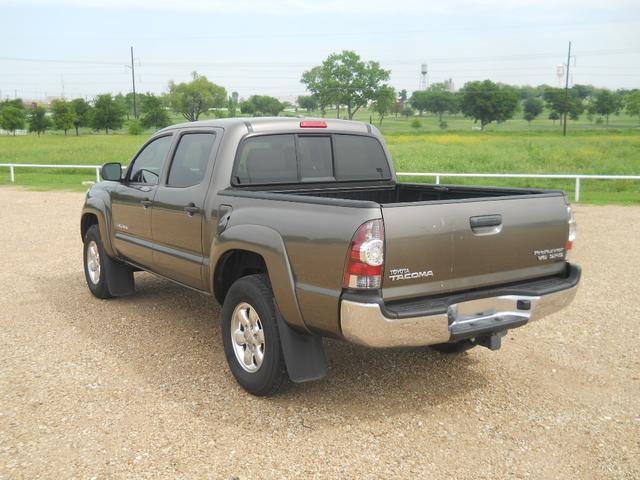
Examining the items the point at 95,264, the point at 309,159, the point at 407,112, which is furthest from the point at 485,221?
the point at 407,112

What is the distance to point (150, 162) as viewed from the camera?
6.39 metres

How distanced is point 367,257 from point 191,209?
201cm

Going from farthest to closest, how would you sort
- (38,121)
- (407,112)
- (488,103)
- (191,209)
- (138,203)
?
1. (407,112)
2. (488,103)
3. (38,121)
4. (138,203)
5. (191,209)

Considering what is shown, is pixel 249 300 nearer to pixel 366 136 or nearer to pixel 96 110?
pixel 366 136

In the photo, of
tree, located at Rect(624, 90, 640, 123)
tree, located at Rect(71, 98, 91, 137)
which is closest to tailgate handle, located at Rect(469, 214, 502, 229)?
tree, located at Rect(71, 98, 91, 137)

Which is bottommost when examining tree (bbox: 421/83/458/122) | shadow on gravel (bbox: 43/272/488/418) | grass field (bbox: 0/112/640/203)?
grass field (bbox: 0/112/640/203)

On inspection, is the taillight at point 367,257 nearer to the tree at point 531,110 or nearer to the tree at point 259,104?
the tree at point 259,104

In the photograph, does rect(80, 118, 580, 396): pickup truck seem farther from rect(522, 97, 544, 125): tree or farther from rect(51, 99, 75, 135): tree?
rect(522, 97, 544, 125): tree

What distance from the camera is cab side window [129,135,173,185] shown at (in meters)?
6.09

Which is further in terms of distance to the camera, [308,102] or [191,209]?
[308,102]

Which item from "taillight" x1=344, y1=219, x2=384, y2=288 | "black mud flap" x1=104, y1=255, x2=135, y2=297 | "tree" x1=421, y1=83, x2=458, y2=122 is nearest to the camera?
"taillight" x1=344, y1=219, x2=384, y2=288

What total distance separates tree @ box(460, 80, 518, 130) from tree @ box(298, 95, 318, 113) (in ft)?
100

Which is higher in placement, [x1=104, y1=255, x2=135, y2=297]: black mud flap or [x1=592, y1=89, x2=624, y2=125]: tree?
[x1=592, y1=89, x2=624, y2=125]: tree

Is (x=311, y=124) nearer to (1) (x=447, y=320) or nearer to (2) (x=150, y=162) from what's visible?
(2) (x=150, y=162)
